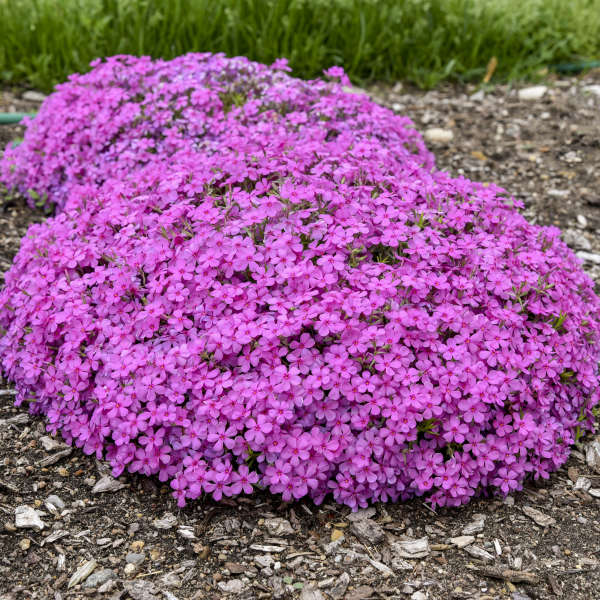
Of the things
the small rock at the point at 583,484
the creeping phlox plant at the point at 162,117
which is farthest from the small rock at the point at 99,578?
the creeping phlox plant at the point at 162,117

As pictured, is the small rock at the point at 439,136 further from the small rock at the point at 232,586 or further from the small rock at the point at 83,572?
the small rock at the point at 83,572

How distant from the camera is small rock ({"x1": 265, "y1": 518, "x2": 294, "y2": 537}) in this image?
3.15m

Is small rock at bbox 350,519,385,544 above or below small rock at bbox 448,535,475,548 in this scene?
above

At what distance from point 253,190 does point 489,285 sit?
1.23 meters

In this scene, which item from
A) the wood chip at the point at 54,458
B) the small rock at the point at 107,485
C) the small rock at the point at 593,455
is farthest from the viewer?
the small rock at the point at 593,455

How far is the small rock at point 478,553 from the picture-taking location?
10.1 ft

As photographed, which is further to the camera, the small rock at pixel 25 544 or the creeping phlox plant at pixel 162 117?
the creeping phlox plant at pixel 162 117

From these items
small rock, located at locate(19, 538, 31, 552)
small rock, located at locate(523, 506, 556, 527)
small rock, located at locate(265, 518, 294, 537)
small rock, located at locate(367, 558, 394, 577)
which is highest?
small rock, located at locate(523, 506, 556, 527)

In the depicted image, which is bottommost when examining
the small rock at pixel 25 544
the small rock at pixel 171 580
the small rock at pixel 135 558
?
the small rock at pixel 25 544

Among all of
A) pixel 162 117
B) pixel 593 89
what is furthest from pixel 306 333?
pixel 593 89

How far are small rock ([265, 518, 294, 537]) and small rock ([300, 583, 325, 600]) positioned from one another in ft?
0.94

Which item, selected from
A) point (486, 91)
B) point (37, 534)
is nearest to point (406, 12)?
point (486, 91)

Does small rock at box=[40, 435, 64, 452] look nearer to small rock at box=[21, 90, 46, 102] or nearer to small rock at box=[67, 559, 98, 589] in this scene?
small rock at box=[67, 559, 98, 589]

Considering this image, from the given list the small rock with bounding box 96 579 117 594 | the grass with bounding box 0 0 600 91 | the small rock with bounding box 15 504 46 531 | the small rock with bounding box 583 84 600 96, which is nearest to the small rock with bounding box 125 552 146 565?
the small rock with bounding box 96 579 117 594
